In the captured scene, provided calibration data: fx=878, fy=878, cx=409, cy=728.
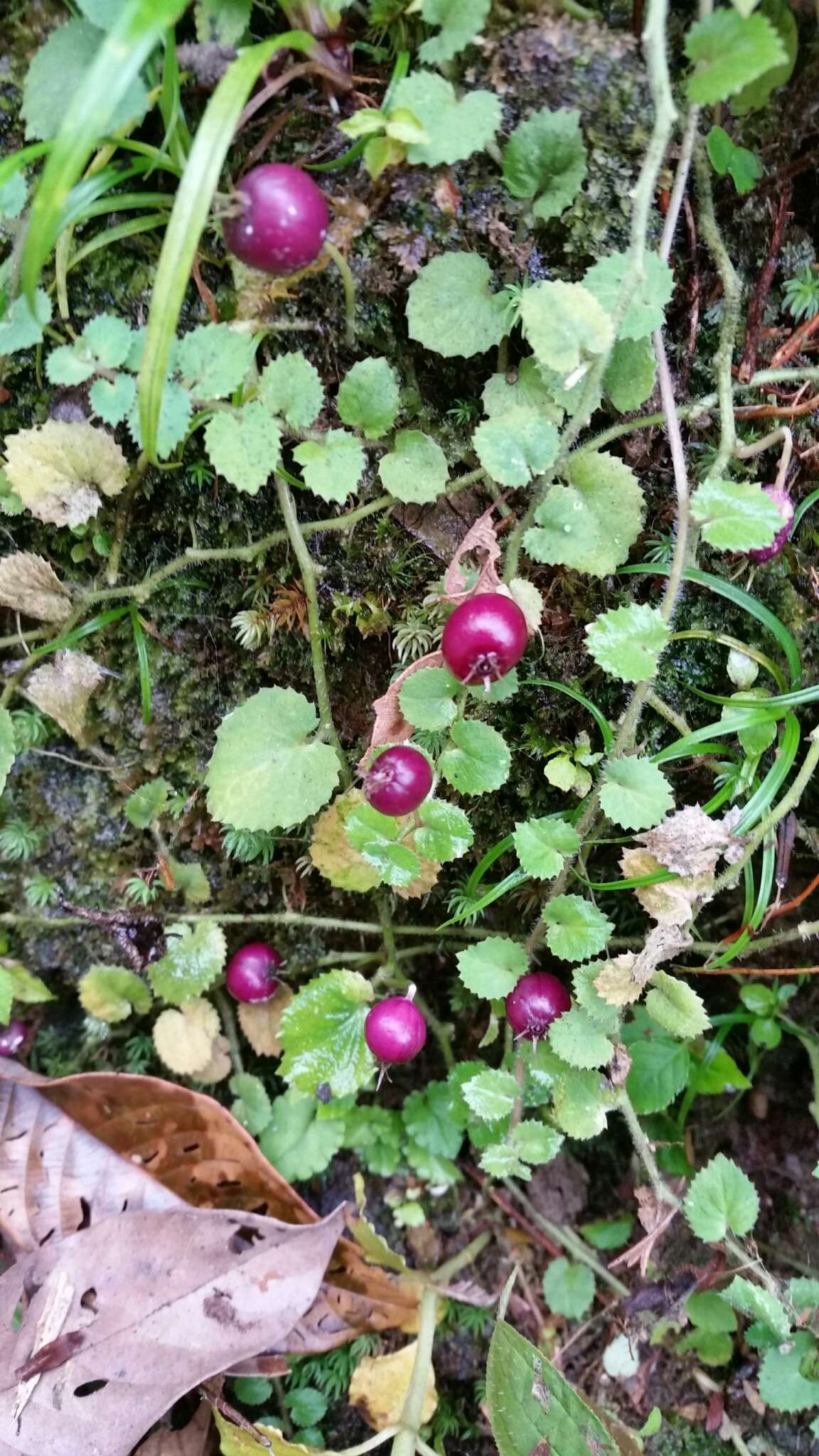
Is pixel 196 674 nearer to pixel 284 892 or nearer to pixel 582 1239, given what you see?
pixel 284 892

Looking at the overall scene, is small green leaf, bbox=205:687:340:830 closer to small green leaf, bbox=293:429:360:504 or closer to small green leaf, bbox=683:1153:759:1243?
small green leaf, bbox=293:429:360:504

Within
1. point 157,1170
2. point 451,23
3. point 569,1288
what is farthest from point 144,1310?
point 451,23

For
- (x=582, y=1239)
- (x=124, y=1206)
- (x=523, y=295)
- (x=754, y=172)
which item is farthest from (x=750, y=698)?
(x=124, y=1206)

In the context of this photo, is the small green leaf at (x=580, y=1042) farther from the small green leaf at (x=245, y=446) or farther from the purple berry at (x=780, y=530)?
the small green leaf at (x=245, y=446)

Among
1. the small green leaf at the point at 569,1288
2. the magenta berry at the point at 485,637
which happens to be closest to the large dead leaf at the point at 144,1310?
the small green leaf at the point at 569,1288

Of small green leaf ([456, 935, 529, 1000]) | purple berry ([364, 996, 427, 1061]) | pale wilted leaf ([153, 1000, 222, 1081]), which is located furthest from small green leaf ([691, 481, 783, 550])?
pale wilted leaf ([153, 1000, 222, 1081])

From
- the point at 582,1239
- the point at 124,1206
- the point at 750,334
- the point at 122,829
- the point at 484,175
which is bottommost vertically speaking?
the point at 582,1239

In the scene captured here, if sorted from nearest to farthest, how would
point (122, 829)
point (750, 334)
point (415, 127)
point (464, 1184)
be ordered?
point (415, 127)
point (750, 334)
point (122, 829)
point (464, 1184)
